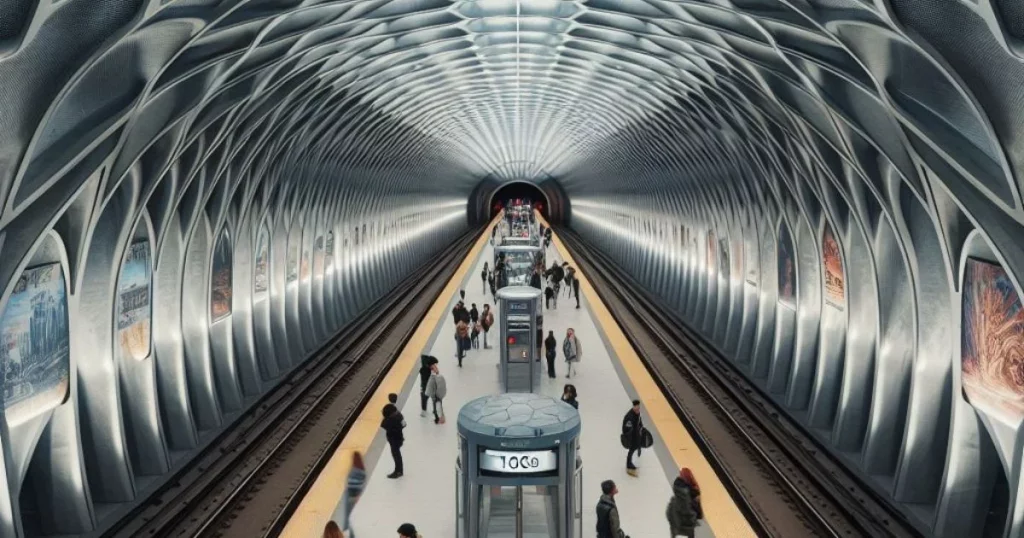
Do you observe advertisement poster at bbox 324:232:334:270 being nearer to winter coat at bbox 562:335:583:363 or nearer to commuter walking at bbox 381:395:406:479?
winter coat at bbox 562:335:583:363

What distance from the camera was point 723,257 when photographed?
28.0 meters

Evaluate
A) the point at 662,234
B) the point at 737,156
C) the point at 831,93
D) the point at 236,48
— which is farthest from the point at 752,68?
the point at 662,234

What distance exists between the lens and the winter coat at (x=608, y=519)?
359 inches

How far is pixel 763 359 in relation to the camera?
22.8 m

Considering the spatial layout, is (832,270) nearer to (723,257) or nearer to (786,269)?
(786,269)

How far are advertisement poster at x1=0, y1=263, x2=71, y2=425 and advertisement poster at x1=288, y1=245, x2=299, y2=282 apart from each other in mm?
13375

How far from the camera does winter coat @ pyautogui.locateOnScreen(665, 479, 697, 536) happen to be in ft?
32.2

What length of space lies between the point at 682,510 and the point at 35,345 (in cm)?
868

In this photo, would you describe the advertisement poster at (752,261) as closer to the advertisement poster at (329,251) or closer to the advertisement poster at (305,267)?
the advertisement poster at (305,267)

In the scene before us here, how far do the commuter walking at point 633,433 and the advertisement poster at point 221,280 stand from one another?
32.8 ft

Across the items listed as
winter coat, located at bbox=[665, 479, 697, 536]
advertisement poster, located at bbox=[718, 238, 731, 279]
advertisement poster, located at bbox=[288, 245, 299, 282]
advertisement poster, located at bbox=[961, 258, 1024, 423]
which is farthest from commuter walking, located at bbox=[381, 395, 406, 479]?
advertisement poster, located at bbox=[718, 238, 731, 279]

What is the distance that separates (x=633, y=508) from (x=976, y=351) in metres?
5.08

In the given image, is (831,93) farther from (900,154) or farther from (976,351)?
(976,351)

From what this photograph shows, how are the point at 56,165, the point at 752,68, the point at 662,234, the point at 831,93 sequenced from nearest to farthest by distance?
the point at 56,165 < the point at 831,93 < the point at 752,68 < the point at 662,234
